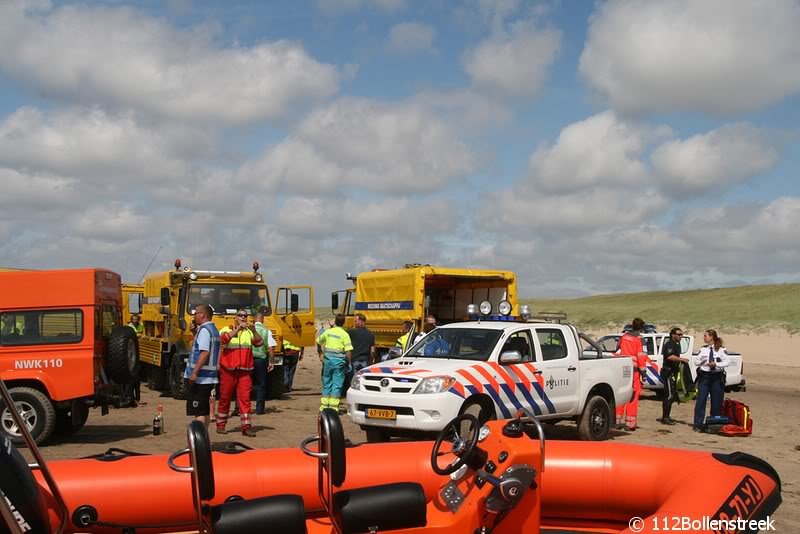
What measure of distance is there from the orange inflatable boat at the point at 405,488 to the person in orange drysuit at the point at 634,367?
6491 millimetres

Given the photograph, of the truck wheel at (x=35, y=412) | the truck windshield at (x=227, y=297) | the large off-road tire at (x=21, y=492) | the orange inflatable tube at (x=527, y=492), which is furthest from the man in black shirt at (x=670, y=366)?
the large off-road tire at (x=21, y=492)

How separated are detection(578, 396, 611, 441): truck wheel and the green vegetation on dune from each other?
137 ft

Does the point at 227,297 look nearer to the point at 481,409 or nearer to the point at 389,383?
the point at 389,383

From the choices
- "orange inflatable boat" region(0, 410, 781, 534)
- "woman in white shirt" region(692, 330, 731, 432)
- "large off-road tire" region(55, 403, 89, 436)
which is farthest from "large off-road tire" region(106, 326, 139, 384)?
"woman in white shirt" region(692, 330, 731, 432)

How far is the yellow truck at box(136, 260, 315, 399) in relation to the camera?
17016 mm

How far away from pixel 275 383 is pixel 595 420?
778 cm

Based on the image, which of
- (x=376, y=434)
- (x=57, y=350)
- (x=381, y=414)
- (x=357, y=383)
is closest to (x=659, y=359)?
(x=376, y=434)

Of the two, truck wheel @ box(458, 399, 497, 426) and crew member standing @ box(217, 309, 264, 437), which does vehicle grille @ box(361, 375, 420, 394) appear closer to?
truck wheel @ box(458, 399, 497, 426)

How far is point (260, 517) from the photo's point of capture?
14.7ft

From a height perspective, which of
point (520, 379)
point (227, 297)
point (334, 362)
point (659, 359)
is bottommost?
point (659, 359)

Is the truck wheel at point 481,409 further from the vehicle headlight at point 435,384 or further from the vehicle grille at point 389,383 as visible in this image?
the vehicle grille at point 389,383

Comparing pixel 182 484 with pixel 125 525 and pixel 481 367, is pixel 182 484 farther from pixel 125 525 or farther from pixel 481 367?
pixel 481 367

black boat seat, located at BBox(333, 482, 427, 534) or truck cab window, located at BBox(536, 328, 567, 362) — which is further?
truck cab window, located at BBox(536, 328, 567, 362)

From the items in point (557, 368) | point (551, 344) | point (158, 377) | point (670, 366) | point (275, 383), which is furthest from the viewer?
point (158, 377)
